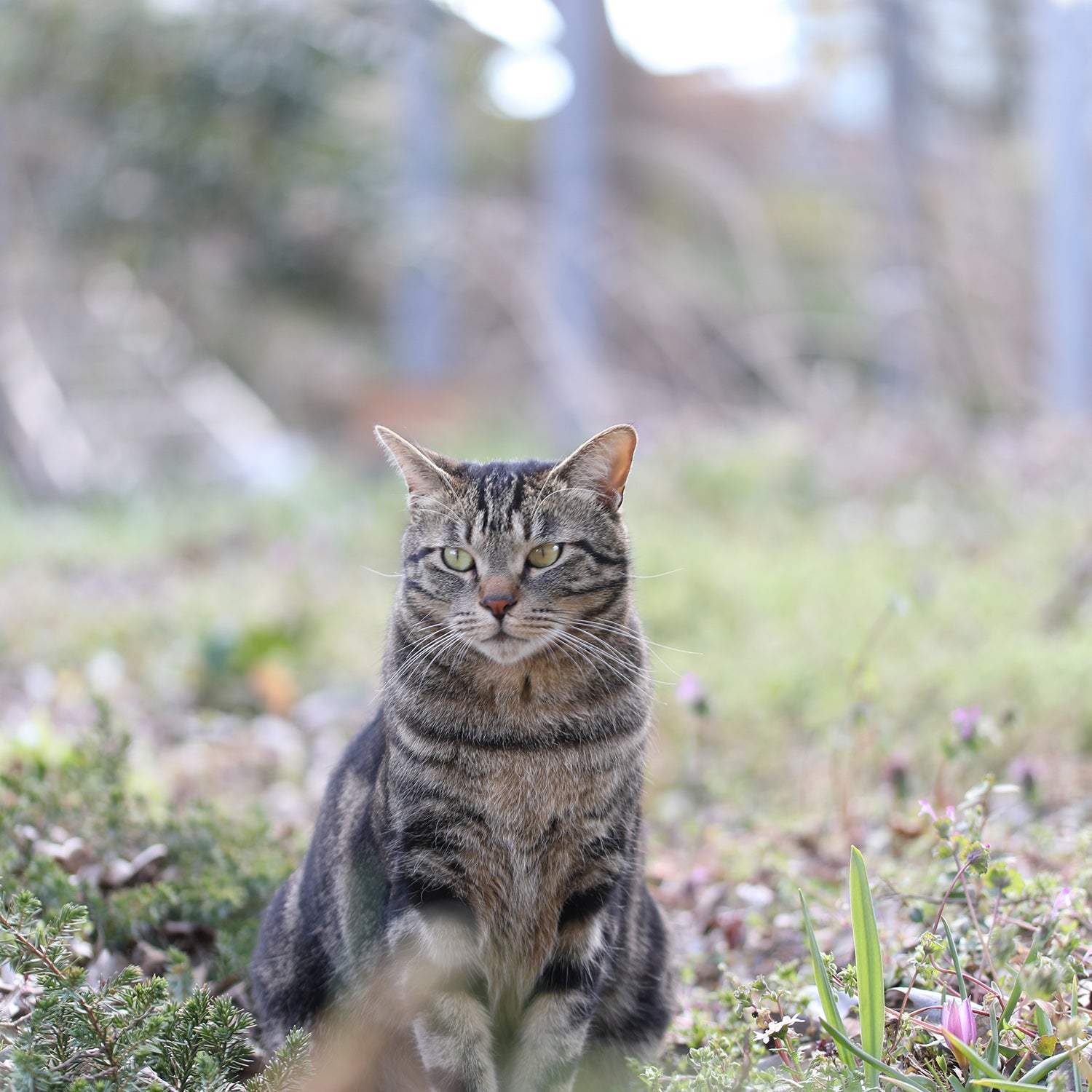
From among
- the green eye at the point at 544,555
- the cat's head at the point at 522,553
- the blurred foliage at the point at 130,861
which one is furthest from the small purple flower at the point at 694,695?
the blurred foliage at the point at 130,861

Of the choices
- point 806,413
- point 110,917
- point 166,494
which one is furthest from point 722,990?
point 166,494

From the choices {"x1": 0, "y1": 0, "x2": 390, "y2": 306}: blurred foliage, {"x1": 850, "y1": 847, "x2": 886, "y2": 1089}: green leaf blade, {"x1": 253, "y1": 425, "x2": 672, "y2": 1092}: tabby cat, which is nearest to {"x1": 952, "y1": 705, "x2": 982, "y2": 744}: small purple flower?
{"x1": 253, "y1": 425, "x2": 672, "y2": 1092}: tabby cat

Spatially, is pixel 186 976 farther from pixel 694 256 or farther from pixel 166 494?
pixel 694 256

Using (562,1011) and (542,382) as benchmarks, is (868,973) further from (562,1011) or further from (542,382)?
(542,382)

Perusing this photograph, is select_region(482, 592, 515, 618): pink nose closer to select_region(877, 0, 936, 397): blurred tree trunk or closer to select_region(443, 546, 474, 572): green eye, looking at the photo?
select_region(443, 546, 474, 572): green eye

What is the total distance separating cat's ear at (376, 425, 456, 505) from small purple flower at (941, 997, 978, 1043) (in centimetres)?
121

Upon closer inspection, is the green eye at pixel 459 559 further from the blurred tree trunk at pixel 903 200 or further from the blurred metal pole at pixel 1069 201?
the blurred tree trunk at pixel 903 200

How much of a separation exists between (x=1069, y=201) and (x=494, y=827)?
7260 millimetres

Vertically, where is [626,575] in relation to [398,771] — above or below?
above

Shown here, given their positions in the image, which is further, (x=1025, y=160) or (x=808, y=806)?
(x=1025, y=160)

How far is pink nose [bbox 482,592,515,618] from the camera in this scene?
6.64ft

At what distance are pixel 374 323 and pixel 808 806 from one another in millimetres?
9139

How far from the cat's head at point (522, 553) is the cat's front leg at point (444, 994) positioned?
1.48 ft

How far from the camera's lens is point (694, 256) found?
48.2 feet
